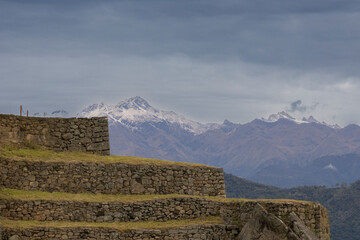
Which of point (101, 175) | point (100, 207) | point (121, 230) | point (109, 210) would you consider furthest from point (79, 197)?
point (121, 230)

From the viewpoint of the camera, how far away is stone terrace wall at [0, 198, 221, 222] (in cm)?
4041

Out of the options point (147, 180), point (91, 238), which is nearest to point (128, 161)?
point (147, 180)

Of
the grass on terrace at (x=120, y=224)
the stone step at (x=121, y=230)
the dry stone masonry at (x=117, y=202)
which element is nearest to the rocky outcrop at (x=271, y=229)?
the dry stone masonry at (x=117, y=202)

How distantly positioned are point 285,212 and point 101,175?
12200mm

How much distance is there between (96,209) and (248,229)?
936cm

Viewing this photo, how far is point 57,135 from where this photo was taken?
47469 millimetres

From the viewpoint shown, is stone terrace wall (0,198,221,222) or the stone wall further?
stone terrace wall (0,198,221,222)

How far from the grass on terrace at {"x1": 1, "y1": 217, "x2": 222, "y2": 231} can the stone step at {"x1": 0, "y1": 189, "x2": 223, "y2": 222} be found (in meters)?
0.56

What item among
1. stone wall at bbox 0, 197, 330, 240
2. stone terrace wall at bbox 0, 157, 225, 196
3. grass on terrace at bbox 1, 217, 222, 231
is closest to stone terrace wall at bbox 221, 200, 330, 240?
stone wall at bbox 0, 197, 330, 240

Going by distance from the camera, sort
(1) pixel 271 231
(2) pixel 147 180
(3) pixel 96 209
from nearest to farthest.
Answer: (1) pixel 271 231
(3) pixel 96 209
(2) pixel 147 180

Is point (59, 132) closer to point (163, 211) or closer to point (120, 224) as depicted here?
point (120, 224)

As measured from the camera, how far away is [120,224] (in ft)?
134

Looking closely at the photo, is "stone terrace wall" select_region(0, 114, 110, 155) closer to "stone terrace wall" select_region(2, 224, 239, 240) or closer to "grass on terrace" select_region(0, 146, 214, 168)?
"grass on terrace" select_region(0, 146, 214, 168)

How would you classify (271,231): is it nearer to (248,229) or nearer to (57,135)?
(248,229)
